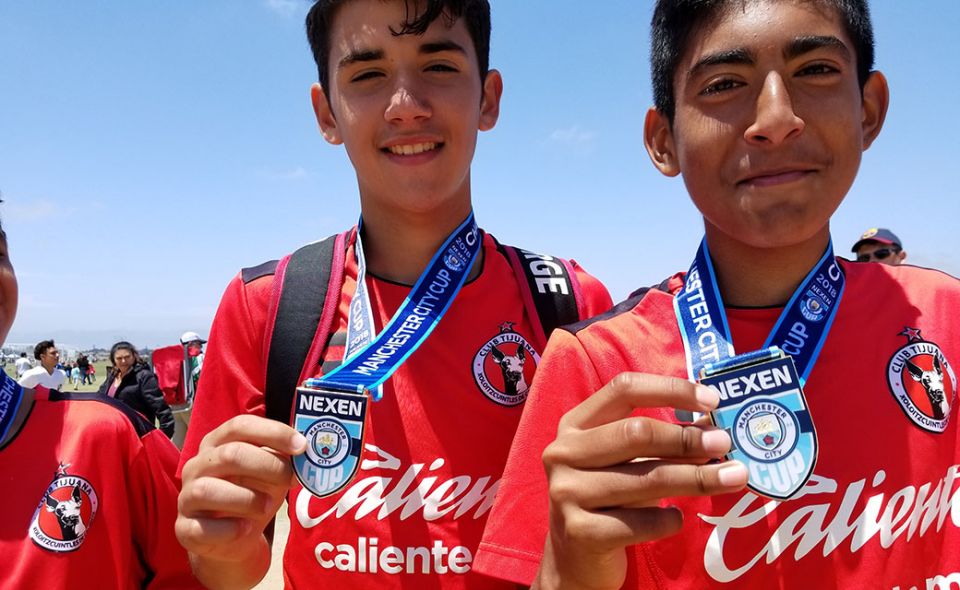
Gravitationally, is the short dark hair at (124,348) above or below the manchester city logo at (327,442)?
above

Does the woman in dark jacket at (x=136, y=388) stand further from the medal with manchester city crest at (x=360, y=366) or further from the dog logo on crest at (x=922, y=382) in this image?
the dog logo on crest at (x=922, y=382)

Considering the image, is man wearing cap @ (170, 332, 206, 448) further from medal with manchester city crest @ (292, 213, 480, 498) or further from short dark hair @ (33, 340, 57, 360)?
medal with manchester city crest @ (292, 213, 480, 498)

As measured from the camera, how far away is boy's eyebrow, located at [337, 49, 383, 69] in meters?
2.14

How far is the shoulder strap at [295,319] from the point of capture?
2070mm

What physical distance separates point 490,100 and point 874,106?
50.7 inches

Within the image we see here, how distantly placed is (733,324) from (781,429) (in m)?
0.49

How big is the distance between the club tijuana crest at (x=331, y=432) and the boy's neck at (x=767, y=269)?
3.52 ft

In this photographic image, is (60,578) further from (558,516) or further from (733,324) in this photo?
(733,324)

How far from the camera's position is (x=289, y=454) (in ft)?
4.94

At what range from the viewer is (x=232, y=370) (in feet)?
6.94

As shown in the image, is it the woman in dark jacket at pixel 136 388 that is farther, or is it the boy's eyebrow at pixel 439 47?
the woman in dark jacket at pixel 136 388

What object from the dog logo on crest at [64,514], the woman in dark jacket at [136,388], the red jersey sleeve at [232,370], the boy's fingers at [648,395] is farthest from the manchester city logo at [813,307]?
the woman in dark jacket at [136,388]

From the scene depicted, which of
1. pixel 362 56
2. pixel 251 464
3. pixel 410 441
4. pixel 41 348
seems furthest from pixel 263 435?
pixel 41 348

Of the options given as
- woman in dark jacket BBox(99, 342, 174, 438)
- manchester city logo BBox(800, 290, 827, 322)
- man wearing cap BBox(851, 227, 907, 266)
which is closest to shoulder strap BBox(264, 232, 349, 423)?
manchester city logo BBox(800, 290, 827, 322)
